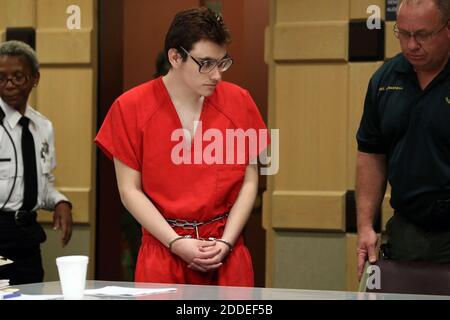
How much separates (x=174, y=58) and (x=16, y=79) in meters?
0.94

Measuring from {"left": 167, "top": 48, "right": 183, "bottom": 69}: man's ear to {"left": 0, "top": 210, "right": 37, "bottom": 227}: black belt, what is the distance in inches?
37.5

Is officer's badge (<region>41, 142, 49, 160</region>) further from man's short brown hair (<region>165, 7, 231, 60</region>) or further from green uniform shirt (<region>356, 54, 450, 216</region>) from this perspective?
green uniform shirt (<region>356, 54, 450, 216</region>)

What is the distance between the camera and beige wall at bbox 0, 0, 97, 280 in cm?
349

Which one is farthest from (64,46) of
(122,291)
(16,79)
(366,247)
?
(122,291)

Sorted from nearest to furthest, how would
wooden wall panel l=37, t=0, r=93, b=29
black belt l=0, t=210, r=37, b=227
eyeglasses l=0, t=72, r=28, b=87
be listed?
black belt l=0, t=210, r=37, b=227
eyeglasses l=0, t=72, r=28, b=87
wooden wall panel l=37, t=0, r=93, b=29

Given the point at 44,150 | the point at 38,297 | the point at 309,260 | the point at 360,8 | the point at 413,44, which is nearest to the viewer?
the point at 38,297

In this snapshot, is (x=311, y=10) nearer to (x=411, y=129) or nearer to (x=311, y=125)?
(x=311, y=125)

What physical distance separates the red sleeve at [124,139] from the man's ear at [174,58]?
0.17 meters

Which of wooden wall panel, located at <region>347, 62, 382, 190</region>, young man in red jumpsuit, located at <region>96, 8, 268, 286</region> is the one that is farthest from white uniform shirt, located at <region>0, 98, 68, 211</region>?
wooden wall panel, located at <region>347, 62, 382, 190</region>

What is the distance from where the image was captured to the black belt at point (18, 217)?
2.86 meters

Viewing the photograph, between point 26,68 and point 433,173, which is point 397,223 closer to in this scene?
point 433,173

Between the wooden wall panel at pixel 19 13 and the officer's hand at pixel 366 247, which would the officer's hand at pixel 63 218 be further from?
the officer's hand at pixel 366 247

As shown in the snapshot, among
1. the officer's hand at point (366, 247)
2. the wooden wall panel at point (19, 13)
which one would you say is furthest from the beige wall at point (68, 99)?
the officer's hand at point (366, 247)

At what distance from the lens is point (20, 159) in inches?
116
